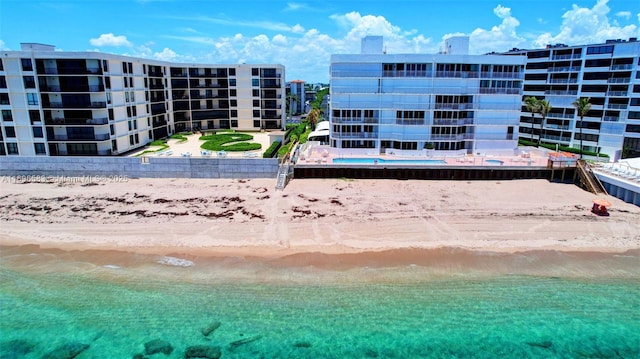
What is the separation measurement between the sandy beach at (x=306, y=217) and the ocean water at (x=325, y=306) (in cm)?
185

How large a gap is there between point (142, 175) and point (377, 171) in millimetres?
25439

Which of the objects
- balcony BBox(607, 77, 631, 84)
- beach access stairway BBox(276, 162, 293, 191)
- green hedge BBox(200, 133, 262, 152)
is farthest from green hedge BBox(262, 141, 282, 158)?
balcony BBox(607, 77, 631, 84)

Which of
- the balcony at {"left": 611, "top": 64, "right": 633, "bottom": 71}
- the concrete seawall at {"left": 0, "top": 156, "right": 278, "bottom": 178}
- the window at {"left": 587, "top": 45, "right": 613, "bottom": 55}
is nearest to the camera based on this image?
the concrete seawall at {"left": 0, "top": 156, "right": 278, "bottom": 178}

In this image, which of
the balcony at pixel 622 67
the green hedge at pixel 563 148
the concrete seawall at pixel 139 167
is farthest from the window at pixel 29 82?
the balcony at pixel 622 67

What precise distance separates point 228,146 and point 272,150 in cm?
869

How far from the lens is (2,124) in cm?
4734

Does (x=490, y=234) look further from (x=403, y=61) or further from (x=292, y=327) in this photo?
(x=403, y=61)

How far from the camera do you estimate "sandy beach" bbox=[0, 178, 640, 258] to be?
28859 millimetres

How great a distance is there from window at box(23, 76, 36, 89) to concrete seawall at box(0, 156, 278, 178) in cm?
855

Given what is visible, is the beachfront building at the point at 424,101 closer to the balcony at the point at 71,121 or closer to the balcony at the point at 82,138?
the balcony at the point at 82,138

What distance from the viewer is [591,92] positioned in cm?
5831

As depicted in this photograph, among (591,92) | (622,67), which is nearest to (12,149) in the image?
(591,92)

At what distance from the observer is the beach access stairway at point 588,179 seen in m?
39.5

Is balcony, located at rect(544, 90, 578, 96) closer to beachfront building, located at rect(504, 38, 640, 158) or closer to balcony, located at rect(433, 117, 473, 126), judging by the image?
beachfront building, located at rect(504, 38, 640, 158)
